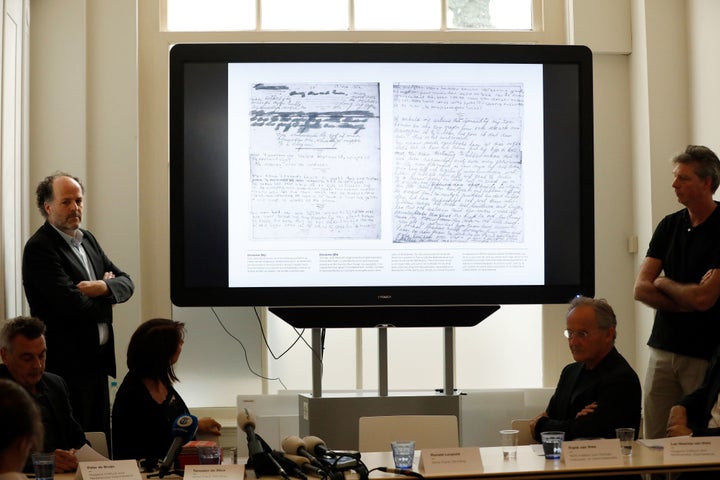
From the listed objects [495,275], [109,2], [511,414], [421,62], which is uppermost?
[109,2]

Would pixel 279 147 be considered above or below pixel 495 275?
above

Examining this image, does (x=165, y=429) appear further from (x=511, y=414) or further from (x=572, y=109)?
(x=572, y=109)

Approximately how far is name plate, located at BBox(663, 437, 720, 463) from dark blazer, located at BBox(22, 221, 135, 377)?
2.74 metres

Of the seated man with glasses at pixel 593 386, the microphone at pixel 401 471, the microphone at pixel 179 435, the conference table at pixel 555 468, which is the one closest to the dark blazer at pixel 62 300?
the microphone at pixel 179 435

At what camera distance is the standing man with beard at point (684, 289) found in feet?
15.3

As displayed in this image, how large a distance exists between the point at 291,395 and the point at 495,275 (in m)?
1.27

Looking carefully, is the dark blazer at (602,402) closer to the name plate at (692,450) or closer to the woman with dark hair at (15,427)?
the name plate at (692,450)

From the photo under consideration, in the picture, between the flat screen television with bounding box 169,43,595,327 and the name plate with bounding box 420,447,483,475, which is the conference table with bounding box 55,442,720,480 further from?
the flat screen television with bounding box 169,43,595,327

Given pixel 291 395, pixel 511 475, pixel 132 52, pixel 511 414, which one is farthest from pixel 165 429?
pixel 132 52

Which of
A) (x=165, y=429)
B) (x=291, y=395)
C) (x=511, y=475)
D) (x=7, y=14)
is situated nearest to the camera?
(x=511, y=475)

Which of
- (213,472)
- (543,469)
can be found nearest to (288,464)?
(213,472)

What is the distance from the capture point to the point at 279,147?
16.4ft

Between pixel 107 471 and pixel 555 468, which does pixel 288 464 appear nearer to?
pixel 107 471

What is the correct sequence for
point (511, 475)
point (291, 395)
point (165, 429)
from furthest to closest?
point (291, 395), point (165, 429), point (511, 475)
